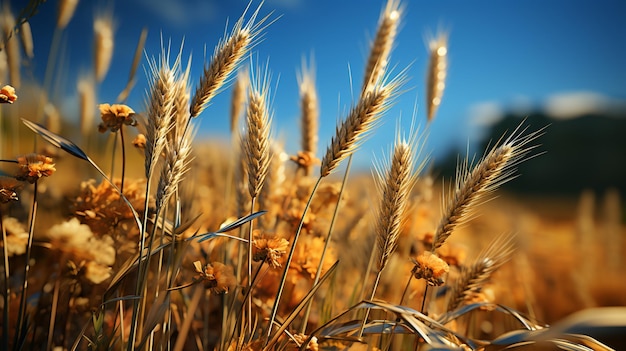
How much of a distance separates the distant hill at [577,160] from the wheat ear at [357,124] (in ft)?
52.6

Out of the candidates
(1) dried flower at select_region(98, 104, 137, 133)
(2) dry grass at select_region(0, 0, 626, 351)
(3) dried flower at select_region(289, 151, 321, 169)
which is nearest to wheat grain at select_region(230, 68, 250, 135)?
(2) dry grass at select_region(0, 0, 626, 351)

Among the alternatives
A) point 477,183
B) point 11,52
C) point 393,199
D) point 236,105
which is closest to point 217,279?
point 393,199

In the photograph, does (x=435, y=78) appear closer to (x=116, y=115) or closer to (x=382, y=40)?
(x=382, y=40)

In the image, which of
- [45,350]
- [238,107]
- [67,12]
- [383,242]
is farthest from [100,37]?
[383,242]

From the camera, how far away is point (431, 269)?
3.11 ft

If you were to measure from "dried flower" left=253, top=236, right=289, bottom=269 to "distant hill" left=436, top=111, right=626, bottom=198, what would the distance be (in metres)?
16.1

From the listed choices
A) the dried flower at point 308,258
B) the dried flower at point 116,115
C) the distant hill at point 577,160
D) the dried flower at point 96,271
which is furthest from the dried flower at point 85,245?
the distant hill at point 577,160

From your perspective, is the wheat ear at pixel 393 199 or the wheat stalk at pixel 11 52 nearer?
the wheat ear at pixel 393 199

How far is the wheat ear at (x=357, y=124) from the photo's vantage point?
926mm

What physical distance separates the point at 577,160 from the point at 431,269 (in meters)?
19.5

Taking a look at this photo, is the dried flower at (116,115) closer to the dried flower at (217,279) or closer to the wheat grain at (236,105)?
the dried flower at (217,279)

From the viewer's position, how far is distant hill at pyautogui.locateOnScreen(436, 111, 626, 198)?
16844 mm

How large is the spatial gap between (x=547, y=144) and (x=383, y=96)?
19575 mm

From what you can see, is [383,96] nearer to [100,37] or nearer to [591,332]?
[591,332]
